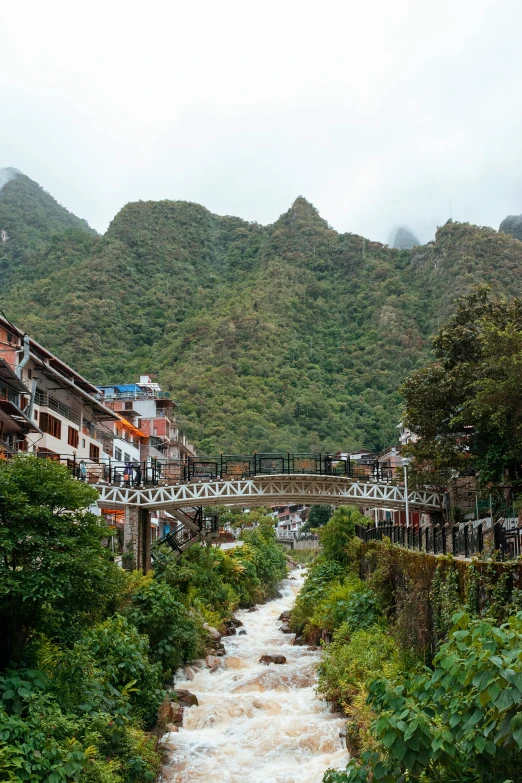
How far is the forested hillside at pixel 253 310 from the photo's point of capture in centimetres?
9481

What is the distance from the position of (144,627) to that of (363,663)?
764 centimetres

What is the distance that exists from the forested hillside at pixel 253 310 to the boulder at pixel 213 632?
5267 cm

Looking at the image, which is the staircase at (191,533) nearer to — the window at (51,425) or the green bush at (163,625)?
the window at (51,425)

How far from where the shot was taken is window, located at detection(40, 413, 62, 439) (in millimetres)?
37628

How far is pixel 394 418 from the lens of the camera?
94.0 metres

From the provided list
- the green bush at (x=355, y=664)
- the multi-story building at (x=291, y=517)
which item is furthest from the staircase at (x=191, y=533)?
the multi-story building at (x=291, y=517)

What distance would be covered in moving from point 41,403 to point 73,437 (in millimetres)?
4997

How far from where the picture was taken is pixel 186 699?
21.6m

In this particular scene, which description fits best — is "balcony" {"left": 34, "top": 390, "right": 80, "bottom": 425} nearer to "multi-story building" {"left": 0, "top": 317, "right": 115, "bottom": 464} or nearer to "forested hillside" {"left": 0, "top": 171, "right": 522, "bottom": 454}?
"multi-story building" {"left": 0, "top": 317, "right": 115, "bottom": 464}

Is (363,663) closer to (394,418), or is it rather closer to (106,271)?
(394,418)

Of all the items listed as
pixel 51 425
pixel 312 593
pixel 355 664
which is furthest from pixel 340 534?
pixel 355 664

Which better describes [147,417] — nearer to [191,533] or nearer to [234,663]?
[191,533]

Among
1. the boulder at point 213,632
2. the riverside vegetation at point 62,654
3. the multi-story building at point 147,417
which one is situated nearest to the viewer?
the riverside vegetation at point 62,654

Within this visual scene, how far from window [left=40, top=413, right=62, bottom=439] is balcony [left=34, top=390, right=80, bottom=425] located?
53 cm
